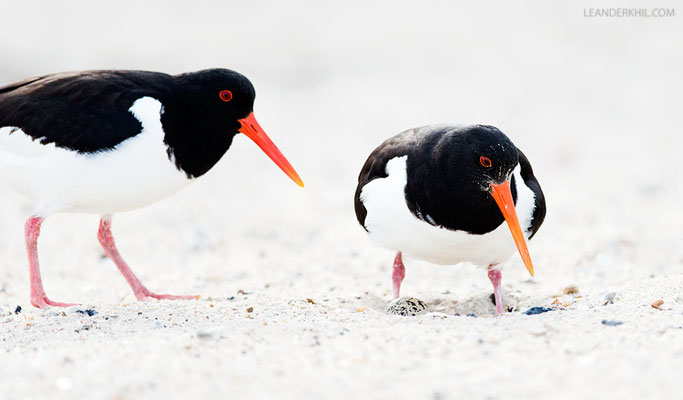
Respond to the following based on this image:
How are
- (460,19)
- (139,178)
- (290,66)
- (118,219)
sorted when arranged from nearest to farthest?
(139,178), (118,219), (290,66), (460,19)

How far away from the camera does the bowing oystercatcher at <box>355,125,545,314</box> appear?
4.81 metres

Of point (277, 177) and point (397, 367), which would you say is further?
point (277, 177)

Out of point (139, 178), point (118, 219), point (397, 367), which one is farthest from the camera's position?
point (118, 219)

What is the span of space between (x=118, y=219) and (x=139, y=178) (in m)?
3.96

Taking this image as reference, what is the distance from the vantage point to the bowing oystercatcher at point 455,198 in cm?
481

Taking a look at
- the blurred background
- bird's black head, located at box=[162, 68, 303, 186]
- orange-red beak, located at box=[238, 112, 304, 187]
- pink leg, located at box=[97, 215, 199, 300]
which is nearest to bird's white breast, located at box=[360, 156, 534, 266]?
orange-red beak, located at box=[238, 112, 304, 187]

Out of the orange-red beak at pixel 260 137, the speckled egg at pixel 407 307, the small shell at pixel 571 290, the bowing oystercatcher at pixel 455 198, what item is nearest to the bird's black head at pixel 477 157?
the bowing oystercatcher at pixel 455 198

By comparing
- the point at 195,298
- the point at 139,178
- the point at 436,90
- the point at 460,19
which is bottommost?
the point at 195,298

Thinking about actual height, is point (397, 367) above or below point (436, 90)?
below

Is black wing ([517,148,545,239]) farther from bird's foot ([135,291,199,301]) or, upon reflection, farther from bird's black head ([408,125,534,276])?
bird's foot ([135,291,199,301])

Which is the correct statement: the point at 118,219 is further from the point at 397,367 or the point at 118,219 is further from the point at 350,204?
the point at 397,367

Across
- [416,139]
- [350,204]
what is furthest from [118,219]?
[416,139]

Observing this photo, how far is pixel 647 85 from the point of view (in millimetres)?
14711

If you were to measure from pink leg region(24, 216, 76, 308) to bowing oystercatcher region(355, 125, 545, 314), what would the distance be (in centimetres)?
220
